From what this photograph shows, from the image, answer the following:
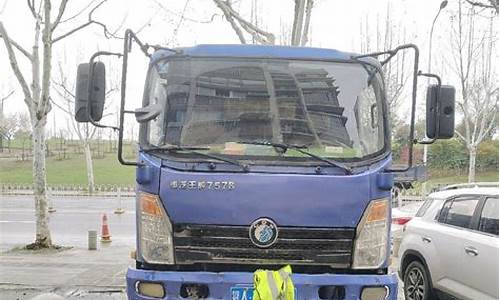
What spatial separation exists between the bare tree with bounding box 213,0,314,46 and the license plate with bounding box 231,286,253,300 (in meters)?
8.58

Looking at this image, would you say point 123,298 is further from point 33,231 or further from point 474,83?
point 474,83

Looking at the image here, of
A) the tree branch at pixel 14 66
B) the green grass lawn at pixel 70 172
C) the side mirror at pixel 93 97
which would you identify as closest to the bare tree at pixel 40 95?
the tree branch at pixel 14 66

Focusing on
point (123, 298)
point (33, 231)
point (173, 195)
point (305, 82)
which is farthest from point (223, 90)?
point (33, 231)

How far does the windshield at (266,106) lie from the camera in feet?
14.9

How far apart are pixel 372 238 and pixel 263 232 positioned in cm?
85

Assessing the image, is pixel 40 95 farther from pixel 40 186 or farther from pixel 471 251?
pixel 471 251

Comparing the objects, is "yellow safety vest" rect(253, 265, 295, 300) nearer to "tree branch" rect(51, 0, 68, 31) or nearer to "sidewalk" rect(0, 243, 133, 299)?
"sidewalk" rect(0, 243, 133, 299)

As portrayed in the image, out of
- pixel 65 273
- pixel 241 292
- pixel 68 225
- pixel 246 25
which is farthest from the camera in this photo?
pixel 68 225

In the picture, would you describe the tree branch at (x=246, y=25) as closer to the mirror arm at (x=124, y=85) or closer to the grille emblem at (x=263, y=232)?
the mirror arm at (x=124, y=85)

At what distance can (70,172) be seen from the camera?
43406 mm

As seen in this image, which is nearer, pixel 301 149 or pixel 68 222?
pixel 301 149

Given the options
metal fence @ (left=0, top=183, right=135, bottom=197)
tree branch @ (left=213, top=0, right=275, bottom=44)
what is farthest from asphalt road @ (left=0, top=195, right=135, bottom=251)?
tree branch @ (left=213, top=0, right=275, bottom=44)

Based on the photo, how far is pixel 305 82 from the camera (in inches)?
188

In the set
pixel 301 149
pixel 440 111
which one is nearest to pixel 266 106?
pixel 301 149
